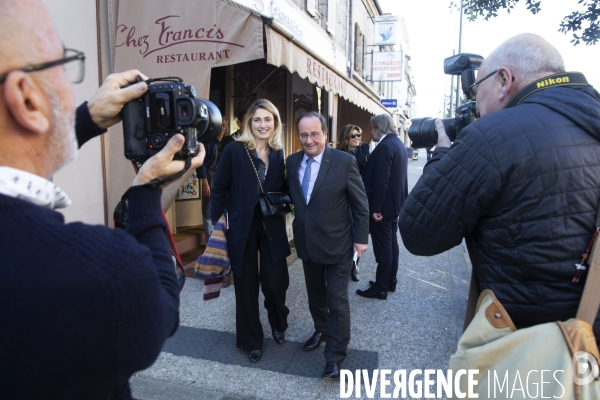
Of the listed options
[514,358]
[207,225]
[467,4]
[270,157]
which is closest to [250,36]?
[270,157]

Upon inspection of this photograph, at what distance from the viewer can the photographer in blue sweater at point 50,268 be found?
68 cm

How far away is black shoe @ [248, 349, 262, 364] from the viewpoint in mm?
3088

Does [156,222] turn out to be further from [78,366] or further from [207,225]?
[207,225]

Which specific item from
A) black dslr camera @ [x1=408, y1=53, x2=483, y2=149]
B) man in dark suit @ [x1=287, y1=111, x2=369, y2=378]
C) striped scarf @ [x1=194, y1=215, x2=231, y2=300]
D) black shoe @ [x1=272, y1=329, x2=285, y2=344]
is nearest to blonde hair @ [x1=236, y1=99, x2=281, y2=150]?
man in dark suit @ [x1=287, y1=111, x2=369, y2=378]

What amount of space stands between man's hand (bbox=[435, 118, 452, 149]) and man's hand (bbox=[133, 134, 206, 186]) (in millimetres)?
1152

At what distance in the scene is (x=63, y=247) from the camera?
0.70 meters

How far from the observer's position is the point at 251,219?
3.05 metres

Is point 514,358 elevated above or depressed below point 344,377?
above

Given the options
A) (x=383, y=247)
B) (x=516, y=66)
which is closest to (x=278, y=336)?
(x=383, y=247)

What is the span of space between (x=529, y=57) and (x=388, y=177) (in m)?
2.78

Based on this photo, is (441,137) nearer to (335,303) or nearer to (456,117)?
(456,117)

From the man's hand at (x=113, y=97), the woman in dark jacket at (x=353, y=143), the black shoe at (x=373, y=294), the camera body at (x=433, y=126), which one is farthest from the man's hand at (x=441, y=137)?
the woman in dark jacket at (x=353, y=143)

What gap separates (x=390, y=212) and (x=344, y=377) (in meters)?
1.93

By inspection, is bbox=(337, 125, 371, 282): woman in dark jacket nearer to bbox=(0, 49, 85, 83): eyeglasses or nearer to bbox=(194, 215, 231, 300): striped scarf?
bbox=(194, 215, 231, 300): striped scarf
